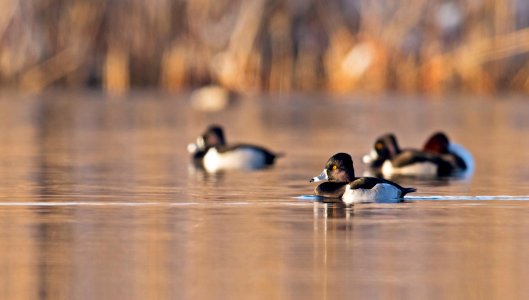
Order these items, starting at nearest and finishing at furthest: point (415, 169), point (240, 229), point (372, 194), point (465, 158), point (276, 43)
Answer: point (240, 229) < point (372, 194) < point (415, 169) < point (465, 158) < point (276, 43)

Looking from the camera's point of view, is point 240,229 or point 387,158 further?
point 387,158

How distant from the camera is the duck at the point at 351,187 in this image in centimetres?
1152

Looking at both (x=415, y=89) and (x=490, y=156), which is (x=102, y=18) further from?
(x=490, y=156)

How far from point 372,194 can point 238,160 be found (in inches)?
185

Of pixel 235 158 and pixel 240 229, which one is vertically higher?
pixel 235 158

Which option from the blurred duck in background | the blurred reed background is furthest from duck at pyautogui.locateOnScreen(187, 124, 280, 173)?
the blurred reed background

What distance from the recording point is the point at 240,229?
9820mm

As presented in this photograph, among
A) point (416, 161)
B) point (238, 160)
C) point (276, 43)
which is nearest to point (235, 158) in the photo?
point (238, 160)

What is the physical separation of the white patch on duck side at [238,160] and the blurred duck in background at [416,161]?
46.7 inches

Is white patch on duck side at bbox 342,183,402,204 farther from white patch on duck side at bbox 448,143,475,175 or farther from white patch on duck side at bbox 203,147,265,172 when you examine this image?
white patch on duck side at bbox 203,147,265,172

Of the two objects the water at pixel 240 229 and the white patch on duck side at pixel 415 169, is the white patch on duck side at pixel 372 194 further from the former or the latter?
the white patch on duck side at pixel 415 169

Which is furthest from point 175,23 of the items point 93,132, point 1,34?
point 93,132

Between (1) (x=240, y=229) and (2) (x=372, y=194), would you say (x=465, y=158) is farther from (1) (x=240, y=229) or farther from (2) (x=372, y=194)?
(1) (x=240, y=229)

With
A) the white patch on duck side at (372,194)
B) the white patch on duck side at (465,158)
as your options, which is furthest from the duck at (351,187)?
the white patch on duck side at (465,158)
